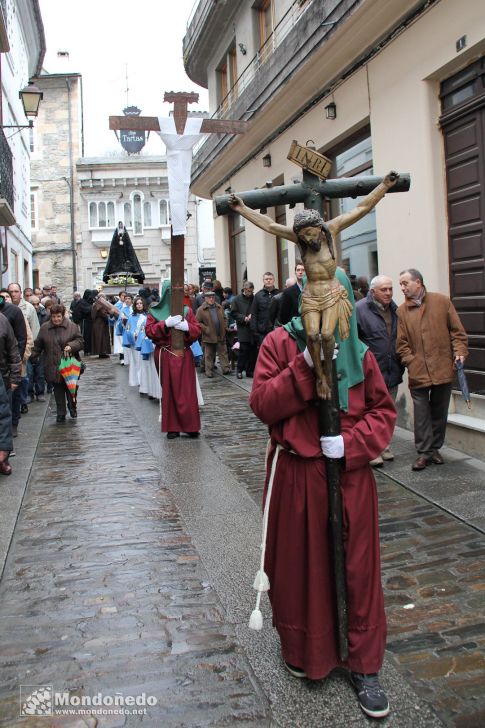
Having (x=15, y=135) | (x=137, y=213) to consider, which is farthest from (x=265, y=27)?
(x=137, y=213)

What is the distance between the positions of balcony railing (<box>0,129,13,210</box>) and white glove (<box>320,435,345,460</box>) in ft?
44.2

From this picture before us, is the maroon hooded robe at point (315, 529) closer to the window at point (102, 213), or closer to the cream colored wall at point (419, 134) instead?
the cream colored wall at point (419, 134)

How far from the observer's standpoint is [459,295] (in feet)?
24.9

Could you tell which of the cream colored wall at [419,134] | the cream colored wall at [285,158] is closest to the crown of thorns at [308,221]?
the cream colored wall at [419,134]

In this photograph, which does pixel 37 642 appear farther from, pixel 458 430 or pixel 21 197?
pixel 21 197

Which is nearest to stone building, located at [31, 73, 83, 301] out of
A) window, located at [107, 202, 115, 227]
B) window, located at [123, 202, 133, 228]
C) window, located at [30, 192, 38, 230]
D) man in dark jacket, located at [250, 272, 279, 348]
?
window, located at [30, 192, 38, 230]

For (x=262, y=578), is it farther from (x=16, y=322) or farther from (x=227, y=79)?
(x=227, y=79)

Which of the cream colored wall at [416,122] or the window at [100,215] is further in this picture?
the window at [100,215]

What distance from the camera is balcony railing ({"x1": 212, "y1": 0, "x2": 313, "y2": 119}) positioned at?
1133 cm

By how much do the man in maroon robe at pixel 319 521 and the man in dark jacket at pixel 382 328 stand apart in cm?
378

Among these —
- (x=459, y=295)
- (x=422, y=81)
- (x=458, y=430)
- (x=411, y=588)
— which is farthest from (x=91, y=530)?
(x=422, y=81)

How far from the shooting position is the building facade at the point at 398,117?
7234mm

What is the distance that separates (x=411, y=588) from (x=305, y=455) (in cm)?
160

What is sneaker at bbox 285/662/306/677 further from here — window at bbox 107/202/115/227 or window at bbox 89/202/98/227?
window at bbox 107/202/115/227
